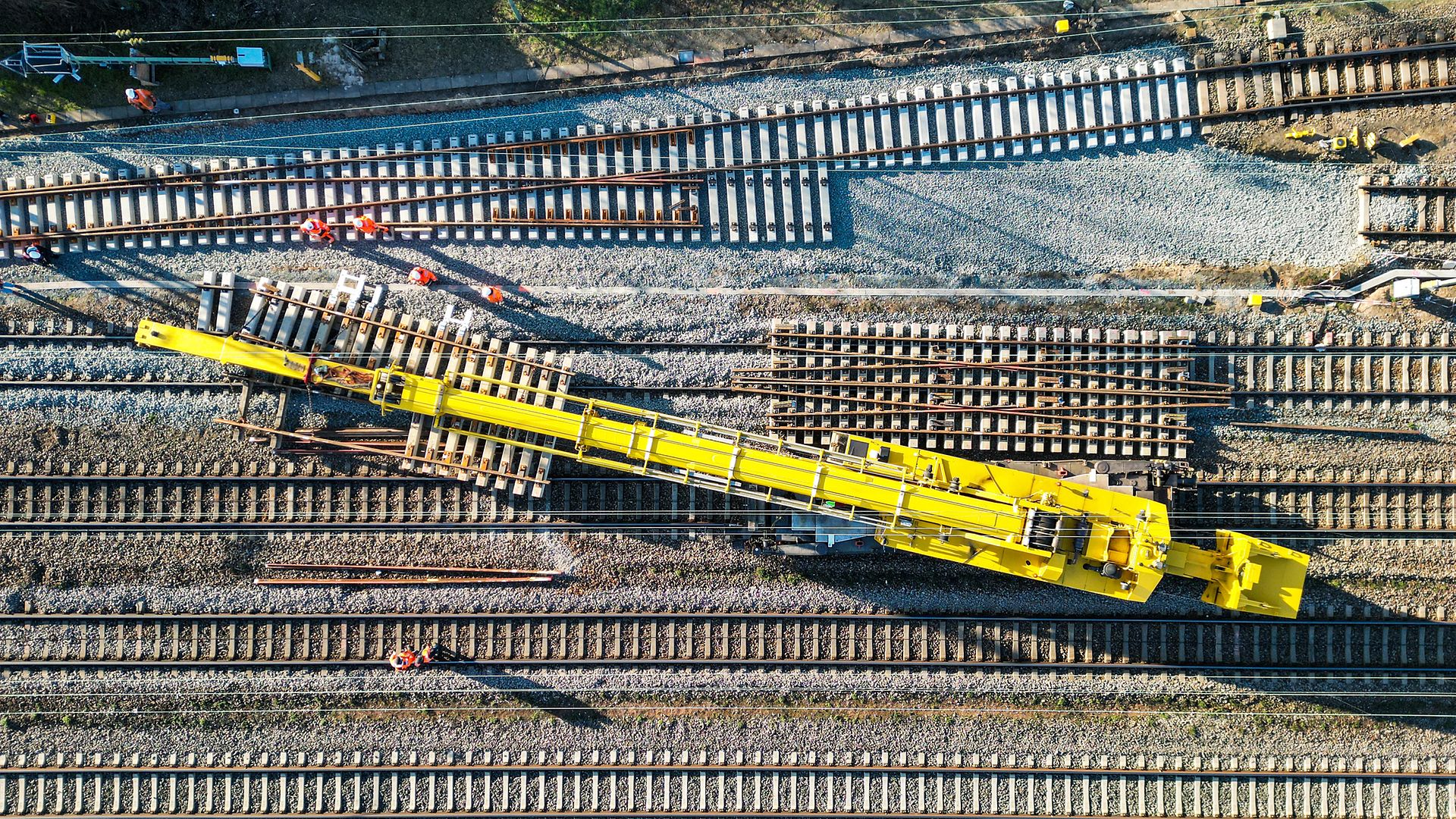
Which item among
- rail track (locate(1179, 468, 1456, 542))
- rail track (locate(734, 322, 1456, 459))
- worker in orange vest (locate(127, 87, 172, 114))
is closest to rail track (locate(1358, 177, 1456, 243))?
rail track (locate(734, 322, 1456, 459))

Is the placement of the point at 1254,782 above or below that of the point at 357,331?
below

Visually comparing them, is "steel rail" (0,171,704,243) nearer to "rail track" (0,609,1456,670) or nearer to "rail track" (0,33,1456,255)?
"rail track" (0,33,1456,255)

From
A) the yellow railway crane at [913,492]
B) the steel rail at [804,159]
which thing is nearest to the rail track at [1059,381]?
the yellow railway crane at [913,492]

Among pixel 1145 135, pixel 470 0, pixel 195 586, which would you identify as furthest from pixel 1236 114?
pixel 195 586

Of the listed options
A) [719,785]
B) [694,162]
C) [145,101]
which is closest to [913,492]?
[719,785]

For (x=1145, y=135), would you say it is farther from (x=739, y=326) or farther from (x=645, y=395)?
(x=645, y=395)

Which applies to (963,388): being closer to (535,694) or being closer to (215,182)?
(535,694)

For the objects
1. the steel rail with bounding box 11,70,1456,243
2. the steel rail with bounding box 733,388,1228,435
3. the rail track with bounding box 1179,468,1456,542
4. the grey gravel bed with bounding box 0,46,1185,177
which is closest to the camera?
the steel rail with bounding box 733,388,1228,435
